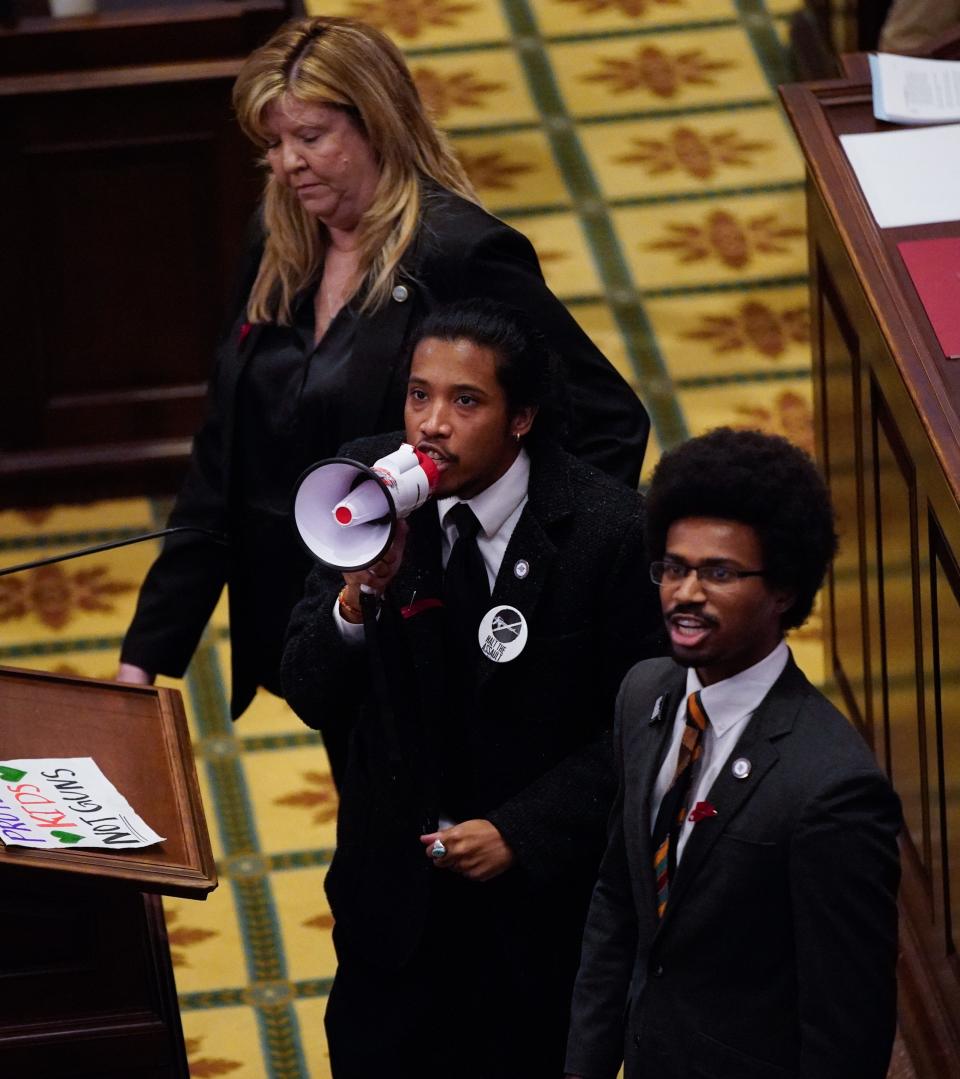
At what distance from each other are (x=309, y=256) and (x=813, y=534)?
1408 mm

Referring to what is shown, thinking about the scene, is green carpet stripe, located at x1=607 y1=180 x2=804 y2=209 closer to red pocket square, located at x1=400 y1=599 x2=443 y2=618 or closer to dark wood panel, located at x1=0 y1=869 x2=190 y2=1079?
red pocket square, located at x1=400 y1=599 x2=443 y2=618

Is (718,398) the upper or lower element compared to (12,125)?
lower

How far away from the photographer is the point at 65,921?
10.5ft

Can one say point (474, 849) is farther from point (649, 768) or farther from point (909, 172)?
point (909, 172)

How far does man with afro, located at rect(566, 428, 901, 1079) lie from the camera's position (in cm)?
267

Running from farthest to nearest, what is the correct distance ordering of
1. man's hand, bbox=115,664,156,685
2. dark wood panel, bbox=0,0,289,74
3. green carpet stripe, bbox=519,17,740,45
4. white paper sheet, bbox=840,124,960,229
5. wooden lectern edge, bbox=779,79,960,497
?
green carpet stripe, bbox=519,17,740,45
dark wood panel, bbox=0,0,289,74
white paper sheet, bbox=840,124,960,229
man's hand, bbox=115,664,156,685
wooden lectern edge, bbox=779,79,960,497

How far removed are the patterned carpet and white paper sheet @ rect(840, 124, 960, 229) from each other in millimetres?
1472

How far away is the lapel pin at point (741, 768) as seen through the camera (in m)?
2.74

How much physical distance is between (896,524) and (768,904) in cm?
138

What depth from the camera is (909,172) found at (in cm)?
424

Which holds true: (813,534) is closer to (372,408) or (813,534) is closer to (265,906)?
(372,408)

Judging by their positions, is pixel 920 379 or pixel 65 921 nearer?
pixel 65 921

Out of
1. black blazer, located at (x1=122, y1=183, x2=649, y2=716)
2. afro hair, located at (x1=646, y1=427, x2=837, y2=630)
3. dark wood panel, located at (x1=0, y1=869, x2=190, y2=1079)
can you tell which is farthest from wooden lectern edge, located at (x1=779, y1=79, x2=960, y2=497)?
dark wood panel, located at (x1=0, y1=869, x2=190, y2=1079)

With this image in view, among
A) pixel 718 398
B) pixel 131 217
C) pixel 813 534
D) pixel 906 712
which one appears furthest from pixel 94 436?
pixel 813 534
